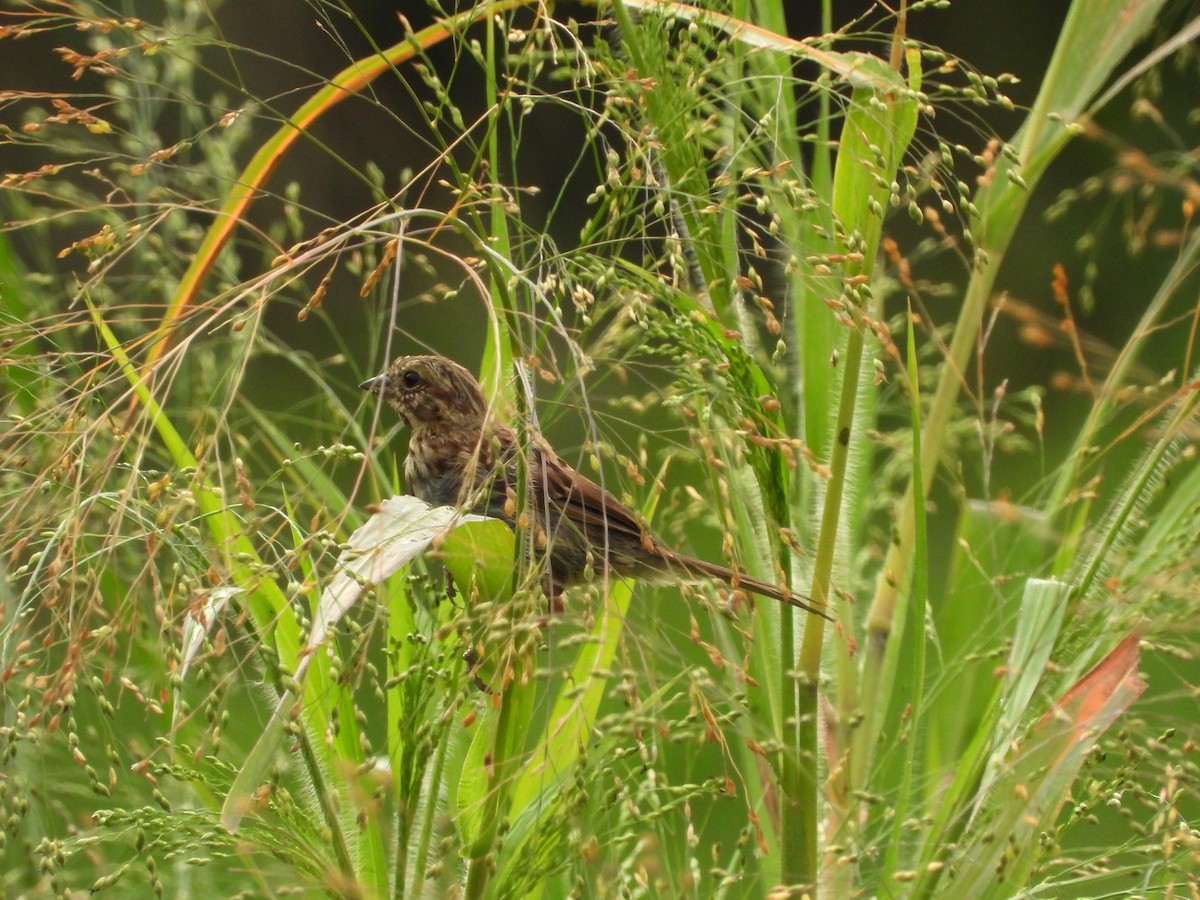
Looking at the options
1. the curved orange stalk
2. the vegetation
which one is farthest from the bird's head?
the curved orange stalk

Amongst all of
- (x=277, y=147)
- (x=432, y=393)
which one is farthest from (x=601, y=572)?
(x=432, y=393)

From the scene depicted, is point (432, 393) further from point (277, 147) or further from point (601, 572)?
point (601, 572)

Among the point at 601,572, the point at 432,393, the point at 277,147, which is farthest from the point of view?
the point at 432,393

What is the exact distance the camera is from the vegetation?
4.92 ft

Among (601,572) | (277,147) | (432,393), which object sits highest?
(277,147)

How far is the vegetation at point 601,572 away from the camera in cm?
150

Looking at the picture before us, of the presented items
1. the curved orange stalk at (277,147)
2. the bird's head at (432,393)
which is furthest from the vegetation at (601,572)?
the bird's head at (432,393)

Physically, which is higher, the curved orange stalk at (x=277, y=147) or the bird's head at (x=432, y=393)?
the curved orange stalk at (x=277, y=147)

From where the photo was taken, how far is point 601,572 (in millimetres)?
1825

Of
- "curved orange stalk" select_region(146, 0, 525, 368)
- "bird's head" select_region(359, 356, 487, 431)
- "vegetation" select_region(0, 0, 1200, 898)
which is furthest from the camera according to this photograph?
"bird's head" select_region(359, 356, 487, 431)

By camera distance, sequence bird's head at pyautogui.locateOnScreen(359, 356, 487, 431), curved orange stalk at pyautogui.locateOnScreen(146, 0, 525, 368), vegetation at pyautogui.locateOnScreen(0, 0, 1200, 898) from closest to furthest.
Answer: vegetation at pyautogui.locateOnScreen(0, 0, 1200, 898) < curved orange stalk at pyautogui.locateOnScreen(146, 0, 525, 368) < bird's head at pyautogui.locateOnScreen(359, 356, 487, 431)

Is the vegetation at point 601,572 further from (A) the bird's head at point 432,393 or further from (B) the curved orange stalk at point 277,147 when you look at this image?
(A) the bird's head at point 432,393

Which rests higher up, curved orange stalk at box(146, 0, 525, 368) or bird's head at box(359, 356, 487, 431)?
curved orange stalk at box(146, 0, 525, 368)

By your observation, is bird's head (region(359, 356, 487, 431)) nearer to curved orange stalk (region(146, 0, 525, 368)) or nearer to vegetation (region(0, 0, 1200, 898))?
vegetation (region(0, 0, 1200, 898))
